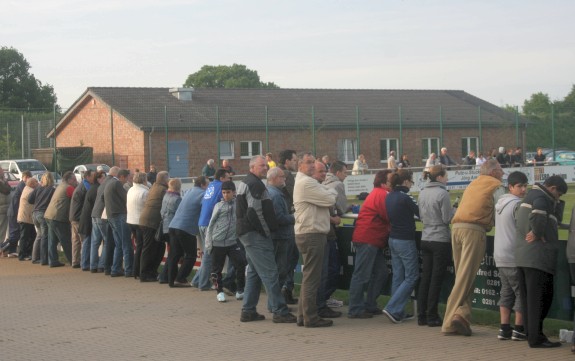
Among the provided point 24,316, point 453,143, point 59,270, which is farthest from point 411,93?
point 24,316

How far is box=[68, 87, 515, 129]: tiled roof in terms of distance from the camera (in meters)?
42.9

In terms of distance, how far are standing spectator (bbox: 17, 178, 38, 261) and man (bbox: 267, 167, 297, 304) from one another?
9128 mm

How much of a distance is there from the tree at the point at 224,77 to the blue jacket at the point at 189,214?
8605 centimetres

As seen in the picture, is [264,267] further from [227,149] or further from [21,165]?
[21,165]

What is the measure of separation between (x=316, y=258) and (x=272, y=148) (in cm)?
3197

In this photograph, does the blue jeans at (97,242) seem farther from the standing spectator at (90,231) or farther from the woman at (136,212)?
the woman at (136,212)

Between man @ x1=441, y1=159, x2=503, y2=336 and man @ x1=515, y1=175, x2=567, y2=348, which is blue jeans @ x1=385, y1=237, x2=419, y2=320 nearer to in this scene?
man @ x1=441, y1=159, x2=503, y2=336

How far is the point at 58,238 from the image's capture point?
58.7 feet

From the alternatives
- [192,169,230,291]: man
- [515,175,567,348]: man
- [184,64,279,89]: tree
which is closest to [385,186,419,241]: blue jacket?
[515,175,567,348]: man

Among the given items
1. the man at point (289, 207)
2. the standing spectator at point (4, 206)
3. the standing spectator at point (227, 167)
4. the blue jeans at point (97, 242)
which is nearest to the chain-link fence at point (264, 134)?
the standing spectator at point (227, 167)

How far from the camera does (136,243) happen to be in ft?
50.8

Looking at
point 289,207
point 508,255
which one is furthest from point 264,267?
point 508,255

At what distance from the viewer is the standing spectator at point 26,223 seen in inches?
761

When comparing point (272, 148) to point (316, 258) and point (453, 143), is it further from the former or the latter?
point (316, 258)
